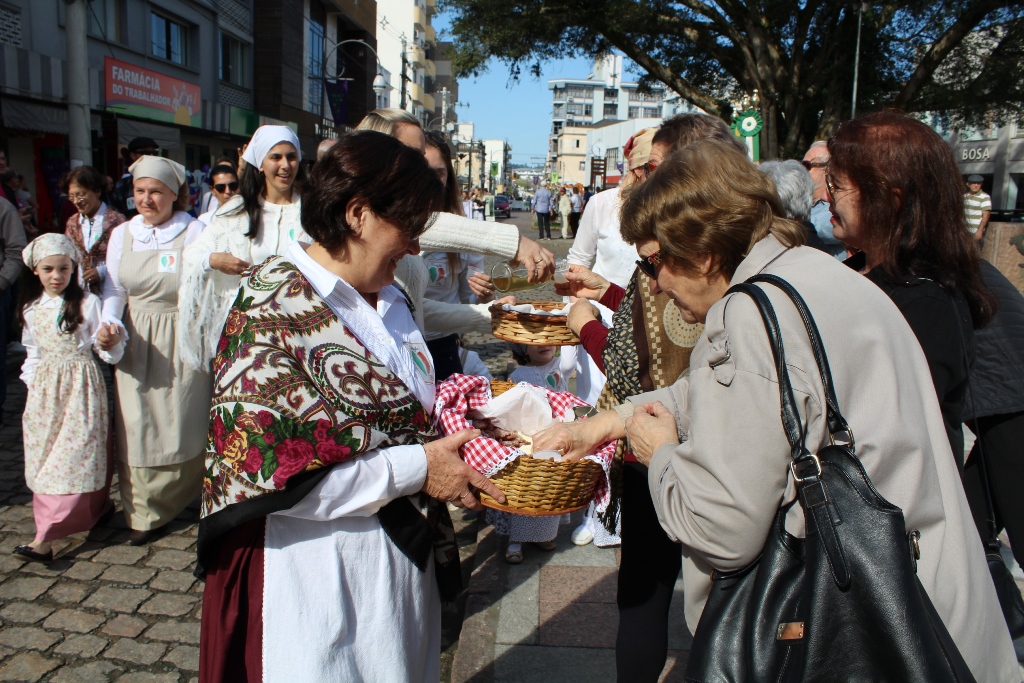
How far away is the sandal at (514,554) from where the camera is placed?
4.25 meters

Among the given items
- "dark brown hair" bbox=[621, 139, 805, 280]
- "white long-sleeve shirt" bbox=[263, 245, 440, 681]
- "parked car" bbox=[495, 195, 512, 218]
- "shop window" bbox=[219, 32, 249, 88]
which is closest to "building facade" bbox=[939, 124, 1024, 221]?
"shop window" bbox=[219, 32, 249, 88]

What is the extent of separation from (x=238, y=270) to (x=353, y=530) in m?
2.37

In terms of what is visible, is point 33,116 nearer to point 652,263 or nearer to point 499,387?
point 499,387

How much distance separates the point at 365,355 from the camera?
1820mm

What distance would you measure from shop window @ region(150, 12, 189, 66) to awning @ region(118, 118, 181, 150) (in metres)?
2.38

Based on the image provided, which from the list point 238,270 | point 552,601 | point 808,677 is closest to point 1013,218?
point 552,601

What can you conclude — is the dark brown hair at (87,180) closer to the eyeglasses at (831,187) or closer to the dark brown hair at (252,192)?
the dark brown hair at (252,192)

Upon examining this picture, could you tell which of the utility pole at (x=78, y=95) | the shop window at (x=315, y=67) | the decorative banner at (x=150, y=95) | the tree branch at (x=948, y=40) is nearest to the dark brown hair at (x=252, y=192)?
the utility pole at (x=78, y=95)

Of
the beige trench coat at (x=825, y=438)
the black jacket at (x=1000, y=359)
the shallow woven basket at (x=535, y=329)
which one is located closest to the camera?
the beige trench coat at (x=825, y=438)

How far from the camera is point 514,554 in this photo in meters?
4.26

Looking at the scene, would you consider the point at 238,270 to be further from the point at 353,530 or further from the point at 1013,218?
the point at 1013,218

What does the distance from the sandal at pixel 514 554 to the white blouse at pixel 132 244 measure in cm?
244

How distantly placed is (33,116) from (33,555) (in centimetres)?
1341

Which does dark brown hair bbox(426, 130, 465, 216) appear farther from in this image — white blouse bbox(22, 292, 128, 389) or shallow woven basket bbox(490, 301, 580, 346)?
white blouse bbox(22, 292, 128, 389)
